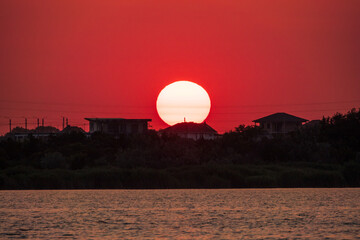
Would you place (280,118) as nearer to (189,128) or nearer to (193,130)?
(193,130)

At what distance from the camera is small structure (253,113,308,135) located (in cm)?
17088

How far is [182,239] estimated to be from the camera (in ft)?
152

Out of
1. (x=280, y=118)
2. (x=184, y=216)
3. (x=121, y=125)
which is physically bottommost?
(x=184, y=216)

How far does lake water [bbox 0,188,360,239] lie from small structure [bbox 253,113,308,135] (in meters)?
78.2

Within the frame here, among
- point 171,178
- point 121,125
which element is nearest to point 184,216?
point 171,178

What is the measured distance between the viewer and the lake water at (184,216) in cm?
5000

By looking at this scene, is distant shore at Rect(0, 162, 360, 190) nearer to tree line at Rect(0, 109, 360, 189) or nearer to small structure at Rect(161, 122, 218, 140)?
tree line at Rect(0, 109, 360, 189)

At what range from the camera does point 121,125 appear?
154 metres

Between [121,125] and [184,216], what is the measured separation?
9178 cm

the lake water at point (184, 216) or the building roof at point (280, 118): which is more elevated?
the building roof at point (280, 118)

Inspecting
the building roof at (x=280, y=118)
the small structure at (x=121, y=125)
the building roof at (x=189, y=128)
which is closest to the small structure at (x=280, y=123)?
the building roof at (x=280, y=118)

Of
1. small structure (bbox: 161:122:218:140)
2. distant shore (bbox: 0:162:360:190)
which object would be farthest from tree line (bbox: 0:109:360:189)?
small structure (bbox: 161:122:218:140)

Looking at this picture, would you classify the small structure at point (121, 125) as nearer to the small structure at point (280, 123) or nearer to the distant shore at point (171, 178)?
the small structure at point (280, 123)

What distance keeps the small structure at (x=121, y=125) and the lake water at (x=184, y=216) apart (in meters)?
61.3
